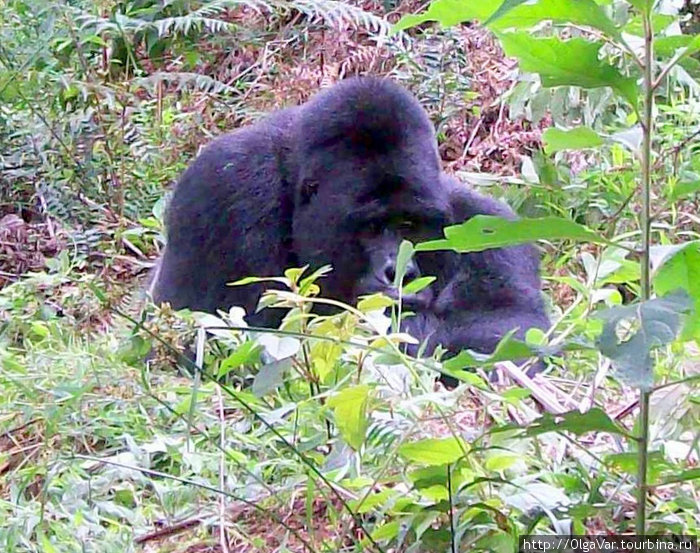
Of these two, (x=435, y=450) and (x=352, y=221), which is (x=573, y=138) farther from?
(x=352, y=221)

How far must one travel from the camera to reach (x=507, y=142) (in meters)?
4.59

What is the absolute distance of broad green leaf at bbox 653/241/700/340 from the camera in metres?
1.20

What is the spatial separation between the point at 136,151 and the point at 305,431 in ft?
9.58

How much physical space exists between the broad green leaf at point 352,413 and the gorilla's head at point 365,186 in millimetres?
1737

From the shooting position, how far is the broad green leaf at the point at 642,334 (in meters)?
1.05

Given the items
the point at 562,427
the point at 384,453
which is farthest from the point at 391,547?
the point at 562,427

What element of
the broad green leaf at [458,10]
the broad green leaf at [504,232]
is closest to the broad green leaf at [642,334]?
the broad green leaf at [504,232]

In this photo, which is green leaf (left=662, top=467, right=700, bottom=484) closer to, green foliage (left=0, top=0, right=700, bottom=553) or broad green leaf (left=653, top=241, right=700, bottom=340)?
green foliage (left=0, top=0, right=700, bottom=553)

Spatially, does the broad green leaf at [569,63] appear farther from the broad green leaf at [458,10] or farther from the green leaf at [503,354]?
the green leaf at [503,354]

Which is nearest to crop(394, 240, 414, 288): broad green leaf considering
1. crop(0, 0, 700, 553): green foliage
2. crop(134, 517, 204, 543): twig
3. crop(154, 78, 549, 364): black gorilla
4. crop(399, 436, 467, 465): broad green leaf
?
crop(0, 0, 700, 553): green foliage

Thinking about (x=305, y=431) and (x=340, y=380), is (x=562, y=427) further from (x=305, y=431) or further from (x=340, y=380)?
(x=305, y=431)

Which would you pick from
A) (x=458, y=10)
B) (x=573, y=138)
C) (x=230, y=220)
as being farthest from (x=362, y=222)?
(x=458, y=10)

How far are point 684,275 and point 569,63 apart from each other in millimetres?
241

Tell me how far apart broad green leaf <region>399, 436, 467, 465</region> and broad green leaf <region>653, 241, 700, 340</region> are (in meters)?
0.26
